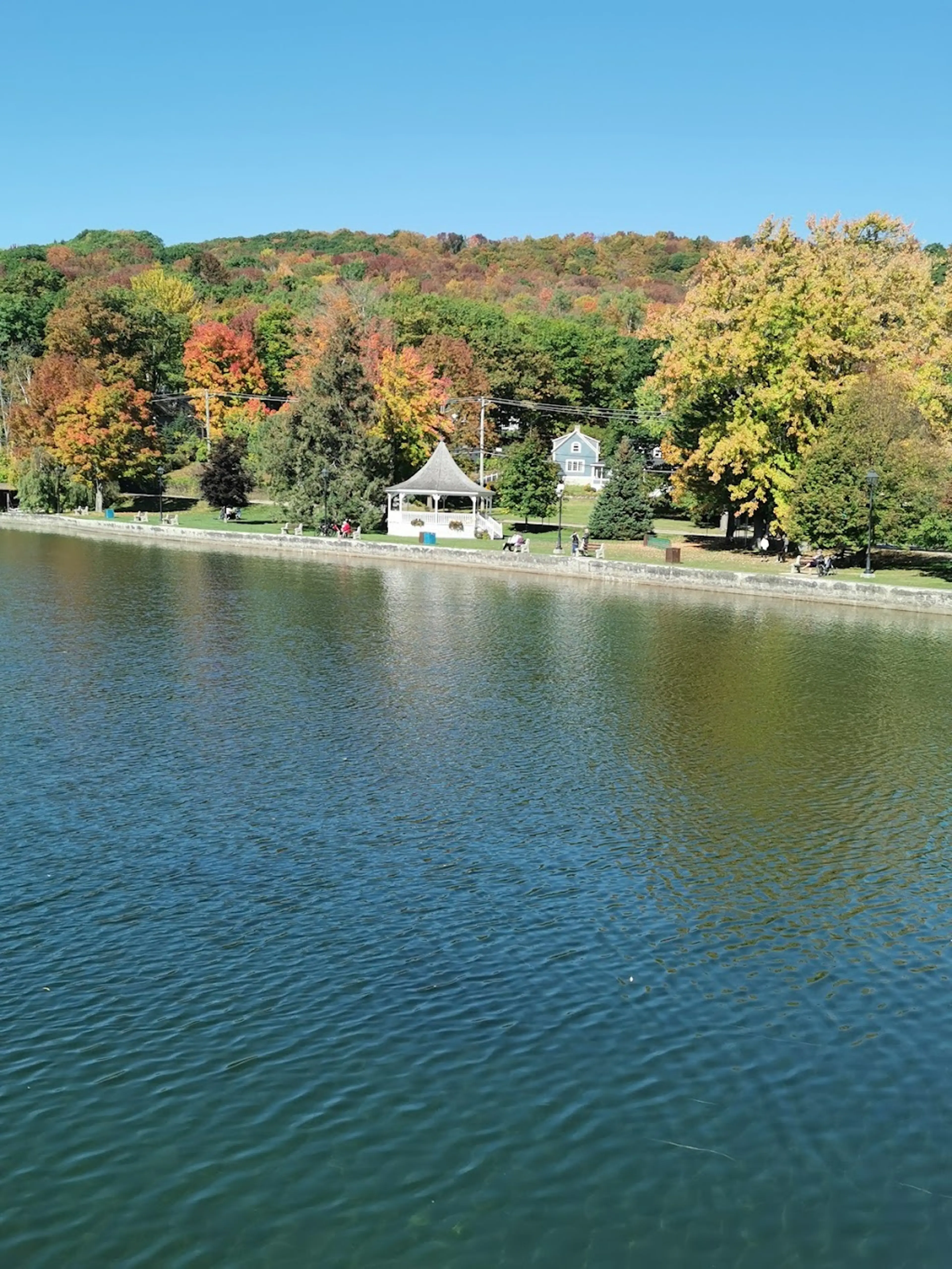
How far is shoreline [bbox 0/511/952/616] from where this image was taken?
44594 mm

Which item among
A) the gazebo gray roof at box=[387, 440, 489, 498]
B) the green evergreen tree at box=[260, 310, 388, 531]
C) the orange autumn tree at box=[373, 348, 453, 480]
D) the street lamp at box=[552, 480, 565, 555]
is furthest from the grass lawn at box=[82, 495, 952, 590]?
the orange autumn tree at box=[373, 348, 453, 480]

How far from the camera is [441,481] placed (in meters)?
66.1

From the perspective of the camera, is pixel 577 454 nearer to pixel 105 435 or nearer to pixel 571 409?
pixel 571 409

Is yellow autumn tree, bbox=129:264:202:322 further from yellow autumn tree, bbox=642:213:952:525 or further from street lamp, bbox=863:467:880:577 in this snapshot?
street lamp, bbox=863:467:880:577

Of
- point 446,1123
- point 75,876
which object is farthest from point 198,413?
point 446,1123

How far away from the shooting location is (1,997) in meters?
11.8

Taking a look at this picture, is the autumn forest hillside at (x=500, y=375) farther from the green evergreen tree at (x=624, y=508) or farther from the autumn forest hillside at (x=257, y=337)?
the green evergreen tree at (x=624, y=508)

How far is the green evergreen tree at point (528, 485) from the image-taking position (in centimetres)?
6650

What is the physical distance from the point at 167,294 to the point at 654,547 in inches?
3073

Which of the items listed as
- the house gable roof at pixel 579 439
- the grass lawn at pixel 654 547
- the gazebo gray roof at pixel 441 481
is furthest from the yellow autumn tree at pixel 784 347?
the house gable roof at pixel 579 439

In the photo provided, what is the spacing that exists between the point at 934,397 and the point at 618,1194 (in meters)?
48.2

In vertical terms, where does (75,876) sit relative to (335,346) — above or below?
below

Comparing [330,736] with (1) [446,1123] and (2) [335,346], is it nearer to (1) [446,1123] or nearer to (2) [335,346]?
(1) [446,1123]

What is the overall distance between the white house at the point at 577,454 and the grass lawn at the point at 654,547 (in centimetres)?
2506
